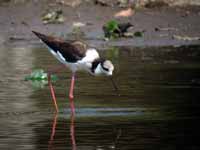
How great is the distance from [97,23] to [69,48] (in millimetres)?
9608

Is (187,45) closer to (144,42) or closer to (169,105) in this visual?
(144,42)

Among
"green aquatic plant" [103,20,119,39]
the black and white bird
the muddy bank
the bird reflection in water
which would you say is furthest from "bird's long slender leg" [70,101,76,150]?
"green aquatic plant" [103,20,119,39]

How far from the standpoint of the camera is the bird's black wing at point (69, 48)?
13.5 metres

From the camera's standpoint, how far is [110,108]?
12.6 metres

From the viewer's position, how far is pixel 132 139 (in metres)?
10.3

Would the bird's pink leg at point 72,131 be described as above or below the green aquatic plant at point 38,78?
above

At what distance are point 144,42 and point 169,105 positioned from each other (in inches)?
343

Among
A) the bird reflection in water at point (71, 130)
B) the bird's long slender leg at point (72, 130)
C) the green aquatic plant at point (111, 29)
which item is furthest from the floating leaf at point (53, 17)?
the bird's long slender leg at point (72, 130)

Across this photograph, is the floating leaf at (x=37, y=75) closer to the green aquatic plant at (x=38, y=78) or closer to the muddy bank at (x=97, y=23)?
the green aquatic plant at (x=38, y=78)

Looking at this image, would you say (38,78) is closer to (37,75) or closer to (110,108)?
(37,75)

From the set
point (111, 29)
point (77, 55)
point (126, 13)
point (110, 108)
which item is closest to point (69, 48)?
point (77, 55)

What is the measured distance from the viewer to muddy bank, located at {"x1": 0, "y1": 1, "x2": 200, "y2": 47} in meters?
21.6

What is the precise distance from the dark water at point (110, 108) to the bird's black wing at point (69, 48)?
0.61 metres

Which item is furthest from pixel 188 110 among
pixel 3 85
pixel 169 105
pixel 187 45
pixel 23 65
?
pixel 187 45
